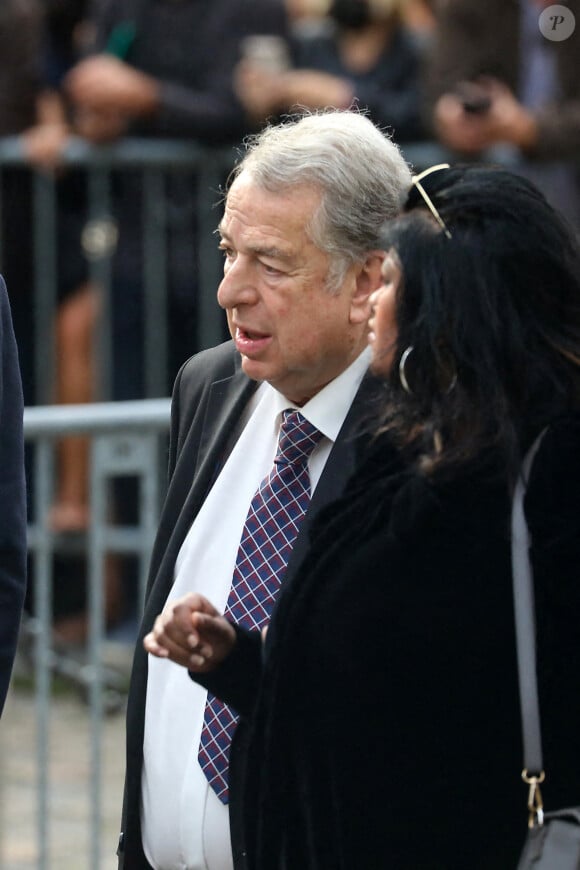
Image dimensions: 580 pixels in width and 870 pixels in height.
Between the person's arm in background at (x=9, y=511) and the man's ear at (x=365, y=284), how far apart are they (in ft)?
2.00

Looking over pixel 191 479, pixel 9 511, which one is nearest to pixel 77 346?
pixel 191 479

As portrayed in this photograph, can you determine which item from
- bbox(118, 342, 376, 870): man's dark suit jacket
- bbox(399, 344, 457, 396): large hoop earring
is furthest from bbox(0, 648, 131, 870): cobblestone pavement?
bbox(399, 344, 457, 396): large hoop earring

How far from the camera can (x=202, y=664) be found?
263 centimetres

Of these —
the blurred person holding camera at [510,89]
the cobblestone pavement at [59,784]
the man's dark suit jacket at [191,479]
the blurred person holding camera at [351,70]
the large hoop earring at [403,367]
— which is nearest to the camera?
the large hoop earring at [403,367]

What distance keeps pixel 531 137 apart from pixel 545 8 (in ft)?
1.39

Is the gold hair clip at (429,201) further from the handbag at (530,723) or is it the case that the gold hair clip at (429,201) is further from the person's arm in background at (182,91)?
the person's arm in background at (182,91)

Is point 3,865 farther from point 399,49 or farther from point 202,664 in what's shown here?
point 399,49

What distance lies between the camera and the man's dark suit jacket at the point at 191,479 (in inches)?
116

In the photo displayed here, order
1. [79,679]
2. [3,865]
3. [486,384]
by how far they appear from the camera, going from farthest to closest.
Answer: [79,679]
[3,865]
[486,384]

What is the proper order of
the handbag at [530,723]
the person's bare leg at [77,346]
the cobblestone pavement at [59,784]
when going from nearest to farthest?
1. the handbag at [530,723]
2. the cobblestone pavement at [59,784]
3. the person's bare leg at [77,346]

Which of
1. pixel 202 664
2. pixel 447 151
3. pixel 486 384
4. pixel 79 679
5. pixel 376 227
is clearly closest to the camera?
pixel 486 384

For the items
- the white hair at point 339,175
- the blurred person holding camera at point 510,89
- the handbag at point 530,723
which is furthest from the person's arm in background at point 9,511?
the blurred person holding camera at point 510,89

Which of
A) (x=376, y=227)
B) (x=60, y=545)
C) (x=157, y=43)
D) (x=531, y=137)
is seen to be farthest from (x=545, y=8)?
(x=376, y=227)

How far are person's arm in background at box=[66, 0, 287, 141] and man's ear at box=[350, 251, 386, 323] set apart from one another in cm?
322
